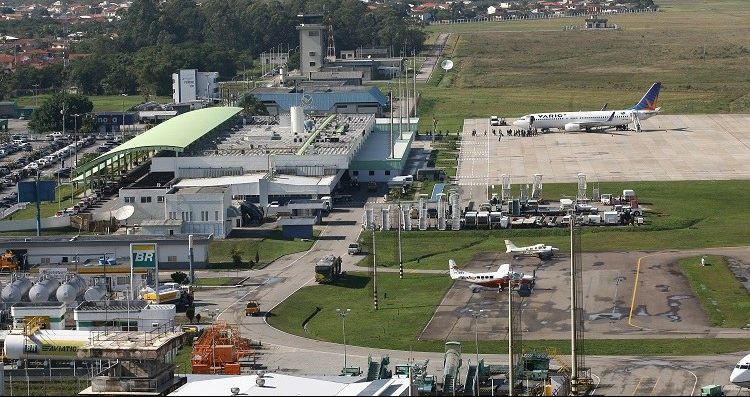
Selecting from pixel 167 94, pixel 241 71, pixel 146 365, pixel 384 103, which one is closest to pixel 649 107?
pixel 384 103

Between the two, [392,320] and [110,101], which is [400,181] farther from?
[110,101]

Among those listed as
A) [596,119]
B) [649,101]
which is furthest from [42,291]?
[649,101]

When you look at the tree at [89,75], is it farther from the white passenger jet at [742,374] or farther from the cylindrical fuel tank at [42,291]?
the white passenger jet at [742,374]

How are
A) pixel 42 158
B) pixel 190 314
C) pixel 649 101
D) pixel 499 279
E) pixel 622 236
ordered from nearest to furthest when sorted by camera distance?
pixel 190 314, pixel 499 279, pixel 622 236, pixel 42 158, pixel 649 101

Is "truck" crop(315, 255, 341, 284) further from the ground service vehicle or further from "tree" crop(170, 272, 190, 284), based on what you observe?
the ground service vehicle

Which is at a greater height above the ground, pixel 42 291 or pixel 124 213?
pixel 42 291

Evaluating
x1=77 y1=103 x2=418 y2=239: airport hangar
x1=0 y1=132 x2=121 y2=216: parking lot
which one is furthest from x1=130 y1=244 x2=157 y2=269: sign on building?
x1=0 y1=132 x2=121 y2=216: parking lot
